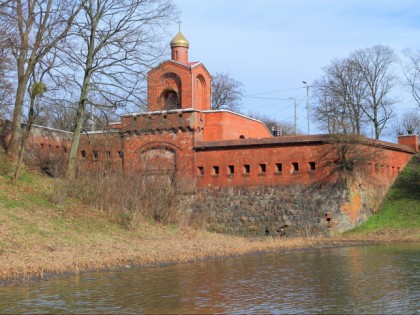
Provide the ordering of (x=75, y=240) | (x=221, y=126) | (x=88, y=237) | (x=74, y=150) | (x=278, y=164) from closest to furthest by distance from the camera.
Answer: (x=75, y=240) → (x=88, y=237) → (x=74, y=150) → (x=278, y=164) → (x=221, y=126)

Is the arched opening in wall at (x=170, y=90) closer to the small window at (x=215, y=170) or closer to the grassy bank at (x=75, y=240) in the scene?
the small window at (x=215, y=170)

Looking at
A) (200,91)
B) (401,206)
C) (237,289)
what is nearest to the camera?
(237,289)

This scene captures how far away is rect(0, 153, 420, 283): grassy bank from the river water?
0.99m

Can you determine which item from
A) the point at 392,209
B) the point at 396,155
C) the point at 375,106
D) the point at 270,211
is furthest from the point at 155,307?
the point at 375,106

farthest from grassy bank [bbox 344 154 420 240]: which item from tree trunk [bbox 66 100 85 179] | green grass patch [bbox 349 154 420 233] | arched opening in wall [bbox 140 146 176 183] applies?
tree trunk [bbox 66 100 85 179]

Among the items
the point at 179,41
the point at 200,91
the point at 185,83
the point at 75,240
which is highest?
the point at 179,41

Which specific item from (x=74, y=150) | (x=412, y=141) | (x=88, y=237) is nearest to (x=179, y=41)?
(x=74, y=150)

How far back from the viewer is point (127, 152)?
30.8 metres

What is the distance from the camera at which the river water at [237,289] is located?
400 inches

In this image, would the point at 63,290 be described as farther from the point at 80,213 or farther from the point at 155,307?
the point at 80,213

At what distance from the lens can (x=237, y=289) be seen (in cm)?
1217

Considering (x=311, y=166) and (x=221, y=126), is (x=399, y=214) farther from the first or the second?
(x=221, y=126)

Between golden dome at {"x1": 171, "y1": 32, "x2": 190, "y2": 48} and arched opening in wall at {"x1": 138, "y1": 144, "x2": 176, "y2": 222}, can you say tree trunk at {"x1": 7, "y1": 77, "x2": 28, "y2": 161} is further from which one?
golden dome at {"x1": 171, "y1": 32, "x2": 190, "y2": 48}

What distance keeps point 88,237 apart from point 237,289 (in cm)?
816
